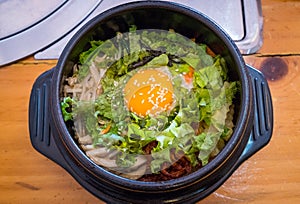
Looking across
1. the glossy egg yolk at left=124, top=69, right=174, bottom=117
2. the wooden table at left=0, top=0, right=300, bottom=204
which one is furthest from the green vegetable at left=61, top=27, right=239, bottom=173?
the wooden table at left=0, top=0, right=300, bottom=204

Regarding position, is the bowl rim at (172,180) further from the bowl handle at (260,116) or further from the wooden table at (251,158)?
the wooden table at (251,158)


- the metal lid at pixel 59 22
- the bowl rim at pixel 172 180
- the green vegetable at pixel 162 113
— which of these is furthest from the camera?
the metal lid at pixel 59 22

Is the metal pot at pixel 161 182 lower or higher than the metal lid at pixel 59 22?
lower

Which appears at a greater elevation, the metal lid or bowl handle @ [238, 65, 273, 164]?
the metal lid

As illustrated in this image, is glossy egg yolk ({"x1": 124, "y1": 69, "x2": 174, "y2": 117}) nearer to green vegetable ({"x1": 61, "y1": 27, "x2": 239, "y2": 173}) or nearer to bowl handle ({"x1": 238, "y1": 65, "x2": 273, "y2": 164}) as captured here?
green vegetable ({"x1": 61, "y1": 27, "x2": 239, "y2": 173})

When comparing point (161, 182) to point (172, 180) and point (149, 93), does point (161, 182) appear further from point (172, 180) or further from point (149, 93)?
point (149, 93)

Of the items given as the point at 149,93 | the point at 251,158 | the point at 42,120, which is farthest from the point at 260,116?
the point at 42,120

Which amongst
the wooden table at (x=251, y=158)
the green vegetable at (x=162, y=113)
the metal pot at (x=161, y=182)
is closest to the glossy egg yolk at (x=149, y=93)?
the green vegetable at (x=162, y=113)

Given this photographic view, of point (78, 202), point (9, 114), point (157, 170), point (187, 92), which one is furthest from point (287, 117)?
point (9, 114)
